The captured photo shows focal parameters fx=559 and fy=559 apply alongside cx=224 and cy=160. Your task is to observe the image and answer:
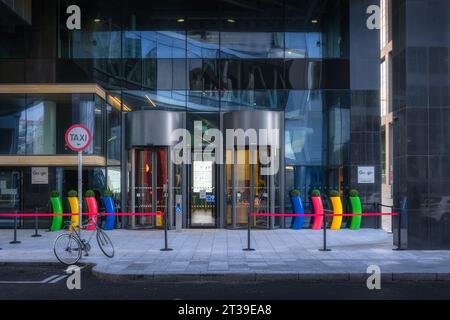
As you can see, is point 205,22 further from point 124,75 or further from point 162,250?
point 162,250

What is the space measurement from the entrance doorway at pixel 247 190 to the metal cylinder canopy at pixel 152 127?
2.08 m

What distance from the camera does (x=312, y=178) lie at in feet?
61.4

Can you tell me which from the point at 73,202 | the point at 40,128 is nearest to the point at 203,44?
the point at 40,128

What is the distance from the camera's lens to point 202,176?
18.4 meters

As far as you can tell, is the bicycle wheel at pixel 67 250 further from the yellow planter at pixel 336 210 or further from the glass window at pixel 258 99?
the yellow planter at pixel 336 210

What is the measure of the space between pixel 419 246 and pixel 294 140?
22.6 ft

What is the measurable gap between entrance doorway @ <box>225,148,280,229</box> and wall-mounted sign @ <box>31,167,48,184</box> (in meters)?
6.00

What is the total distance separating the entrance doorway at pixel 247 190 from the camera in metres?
17.9

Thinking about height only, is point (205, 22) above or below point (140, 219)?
above

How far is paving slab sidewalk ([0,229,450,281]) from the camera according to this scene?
1002 cm

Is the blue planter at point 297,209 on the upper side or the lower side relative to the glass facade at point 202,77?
lower

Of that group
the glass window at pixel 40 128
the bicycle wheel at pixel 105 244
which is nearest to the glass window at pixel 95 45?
the glass window at pixel 40 128

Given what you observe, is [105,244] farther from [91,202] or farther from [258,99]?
[258,99]
